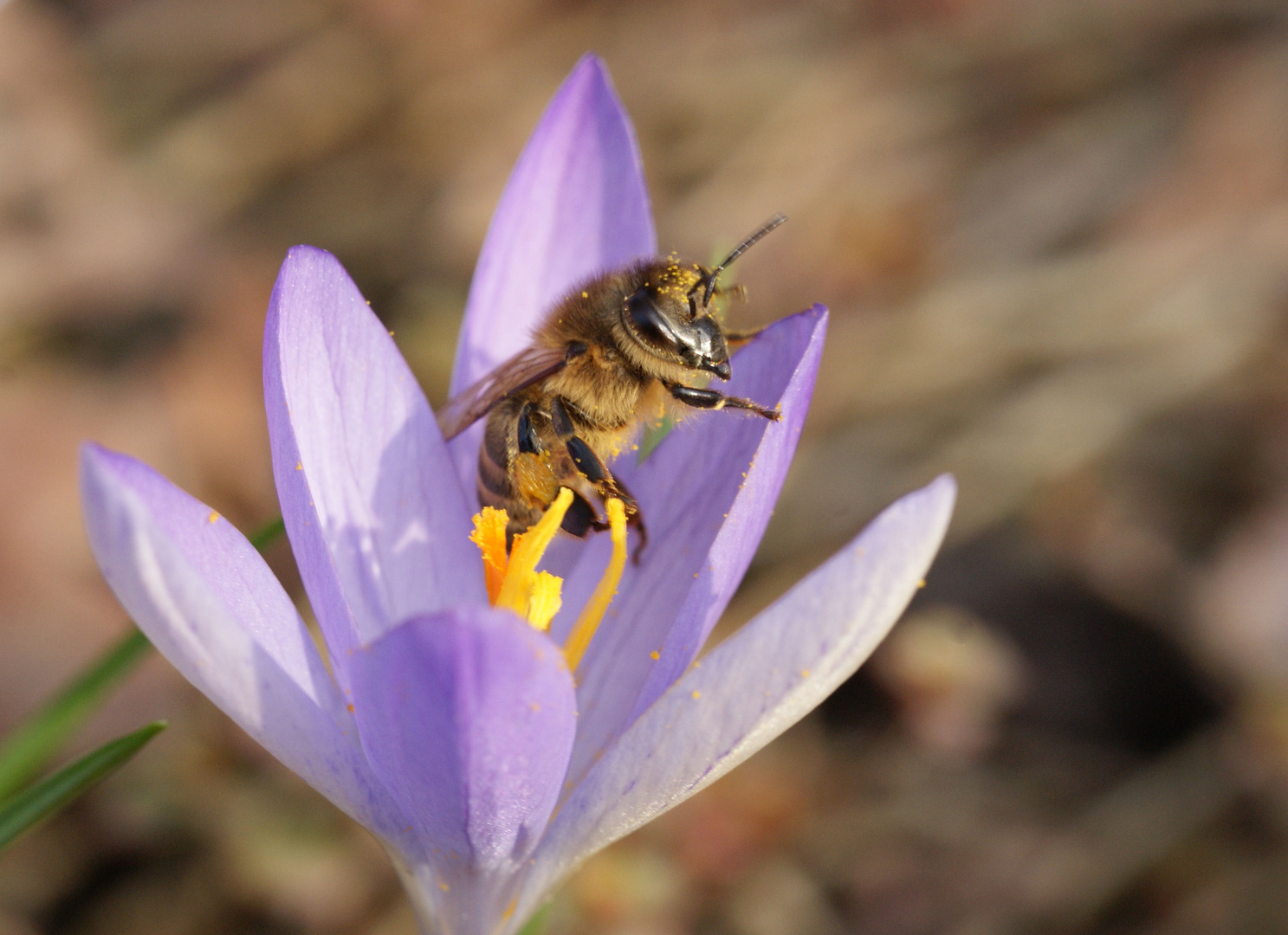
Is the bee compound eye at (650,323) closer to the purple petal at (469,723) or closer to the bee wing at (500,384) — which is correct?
the bee wing at (500,384)

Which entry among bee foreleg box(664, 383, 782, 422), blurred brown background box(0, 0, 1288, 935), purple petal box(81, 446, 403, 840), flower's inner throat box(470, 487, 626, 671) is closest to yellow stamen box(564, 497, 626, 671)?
flower's inner throat box(470, 487, 626, 671)

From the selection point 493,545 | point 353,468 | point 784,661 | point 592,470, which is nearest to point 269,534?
point 353,468

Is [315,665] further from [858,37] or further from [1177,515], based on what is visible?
[858,37]

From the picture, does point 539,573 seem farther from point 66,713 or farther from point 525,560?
point 66,713

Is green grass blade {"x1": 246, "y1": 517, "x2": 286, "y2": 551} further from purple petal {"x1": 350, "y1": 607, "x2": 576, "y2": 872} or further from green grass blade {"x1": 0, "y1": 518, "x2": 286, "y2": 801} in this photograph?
purple petal {"x1": 350, "y1": 607, "x2": 576, "y2": 872}

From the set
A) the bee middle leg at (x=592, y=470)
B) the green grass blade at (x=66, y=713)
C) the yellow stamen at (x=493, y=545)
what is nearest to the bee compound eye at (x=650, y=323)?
the bee middle leg at (x=592, y=470)

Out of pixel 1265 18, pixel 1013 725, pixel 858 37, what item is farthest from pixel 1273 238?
pixel 1013 725
